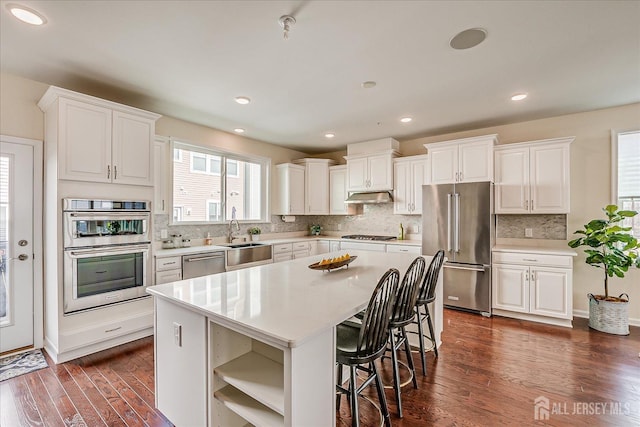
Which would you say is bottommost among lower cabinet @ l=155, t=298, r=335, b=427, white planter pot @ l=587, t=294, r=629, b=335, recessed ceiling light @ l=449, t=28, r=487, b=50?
white planter pot @ l=587, t=294, r=629, b=335

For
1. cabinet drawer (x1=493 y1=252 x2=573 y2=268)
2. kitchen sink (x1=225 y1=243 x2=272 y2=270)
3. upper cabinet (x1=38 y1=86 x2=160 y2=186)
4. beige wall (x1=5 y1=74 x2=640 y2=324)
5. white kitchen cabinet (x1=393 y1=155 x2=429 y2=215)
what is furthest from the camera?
white kitchen cabinet (x1=393 y1=155 x2=429 y2=215)

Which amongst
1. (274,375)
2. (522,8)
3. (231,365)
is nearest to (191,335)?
(231,365)

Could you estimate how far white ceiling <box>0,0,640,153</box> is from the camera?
188cm

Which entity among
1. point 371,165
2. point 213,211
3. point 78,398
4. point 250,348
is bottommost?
point 78,398

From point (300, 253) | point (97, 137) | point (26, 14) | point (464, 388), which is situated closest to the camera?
point (26, 14)

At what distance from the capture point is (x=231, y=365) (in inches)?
61.1

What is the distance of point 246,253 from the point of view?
427cm

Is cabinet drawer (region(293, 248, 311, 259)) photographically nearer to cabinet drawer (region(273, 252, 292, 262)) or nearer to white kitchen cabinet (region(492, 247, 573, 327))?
cabinet drawer (region(273, 252, 292, 262))

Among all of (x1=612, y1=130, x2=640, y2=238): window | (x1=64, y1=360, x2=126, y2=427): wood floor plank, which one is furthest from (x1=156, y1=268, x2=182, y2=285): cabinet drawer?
(x1=612, y1=130, x2=640, y2=238): window

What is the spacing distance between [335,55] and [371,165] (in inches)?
115

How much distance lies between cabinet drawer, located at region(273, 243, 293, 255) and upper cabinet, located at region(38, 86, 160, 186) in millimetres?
2206

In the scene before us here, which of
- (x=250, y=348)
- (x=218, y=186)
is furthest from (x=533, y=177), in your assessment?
(x=218, y=186)

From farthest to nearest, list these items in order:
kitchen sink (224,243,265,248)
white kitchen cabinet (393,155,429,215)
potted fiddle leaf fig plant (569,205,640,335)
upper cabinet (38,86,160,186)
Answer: white kitchen cabinet (393,155,429,215), kitchen sink (224,243,265,248), potted fiddle leaf fig plant (569,205,640,335), upper cabinet (38,86,160,186)

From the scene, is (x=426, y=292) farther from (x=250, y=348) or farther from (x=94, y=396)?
(x=94, y=396)
